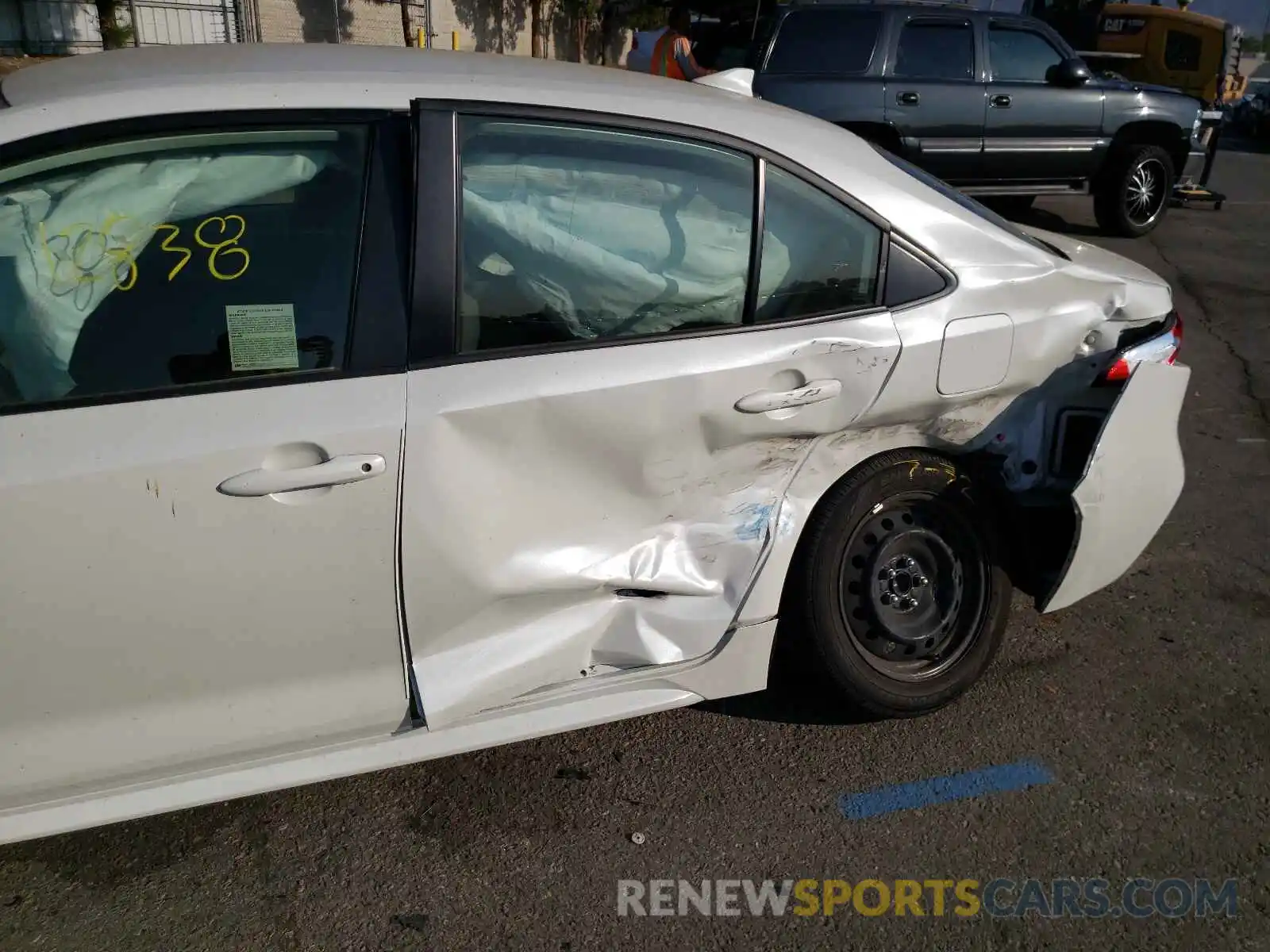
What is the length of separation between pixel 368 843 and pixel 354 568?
794mm

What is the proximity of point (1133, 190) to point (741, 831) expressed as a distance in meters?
9.96

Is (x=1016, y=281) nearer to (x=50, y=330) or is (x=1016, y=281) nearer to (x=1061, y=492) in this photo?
(x=1061, y=492)

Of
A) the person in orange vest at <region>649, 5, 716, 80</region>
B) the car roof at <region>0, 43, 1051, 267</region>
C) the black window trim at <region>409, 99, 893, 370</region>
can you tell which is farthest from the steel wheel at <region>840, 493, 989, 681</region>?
the person in orange vest at <region>649, 5, 716, 80</region>

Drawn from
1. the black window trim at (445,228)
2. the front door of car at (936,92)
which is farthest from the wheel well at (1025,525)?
the front door of car at (936,92)

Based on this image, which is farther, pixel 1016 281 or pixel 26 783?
pixel 1016 281

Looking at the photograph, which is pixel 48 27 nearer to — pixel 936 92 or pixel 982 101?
pixel 936 92

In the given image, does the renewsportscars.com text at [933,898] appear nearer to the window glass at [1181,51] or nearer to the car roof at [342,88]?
the car roof at [342,88]

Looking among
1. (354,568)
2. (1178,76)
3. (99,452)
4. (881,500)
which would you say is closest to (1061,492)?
(881,500)

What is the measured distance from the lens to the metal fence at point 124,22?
15.0 metres

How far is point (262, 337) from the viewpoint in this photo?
7.51ft

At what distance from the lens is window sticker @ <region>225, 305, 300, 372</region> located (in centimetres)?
228

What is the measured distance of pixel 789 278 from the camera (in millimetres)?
2785

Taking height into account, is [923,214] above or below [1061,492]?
above

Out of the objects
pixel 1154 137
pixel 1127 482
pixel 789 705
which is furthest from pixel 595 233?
pixel 1154 137
